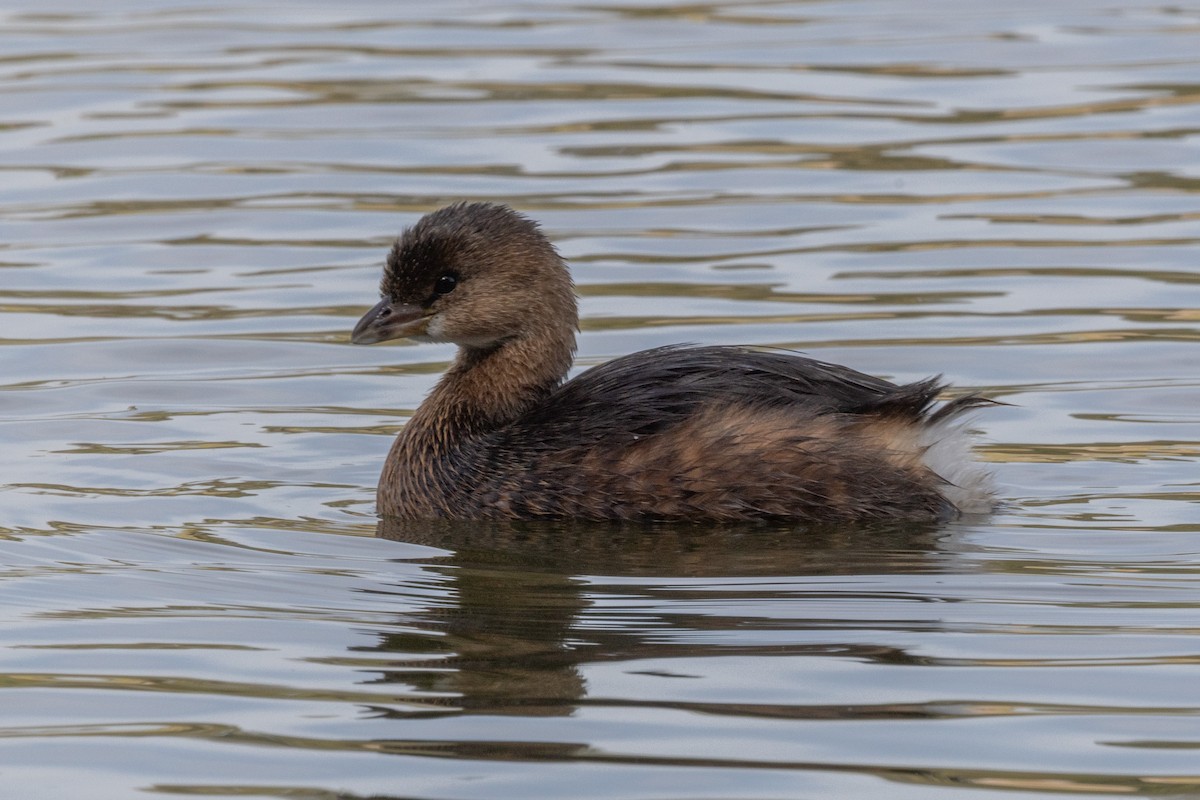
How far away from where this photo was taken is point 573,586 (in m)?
6.61

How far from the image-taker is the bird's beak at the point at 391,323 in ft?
26.1

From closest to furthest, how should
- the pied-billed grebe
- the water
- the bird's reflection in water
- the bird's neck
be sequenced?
the water < the bird's reflection in water < the pied-billed grebe < the bird's neck

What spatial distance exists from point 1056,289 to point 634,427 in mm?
3968

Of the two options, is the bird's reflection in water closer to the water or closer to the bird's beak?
the water

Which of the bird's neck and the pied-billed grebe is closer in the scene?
the pied-billed grebe

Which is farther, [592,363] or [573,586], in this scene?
[592,363]

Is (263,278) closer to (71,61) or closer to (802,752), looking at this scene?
(71,61)

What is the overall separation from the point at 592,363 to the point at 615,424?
2.33 meters

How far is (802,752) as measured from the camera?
16.9 feet

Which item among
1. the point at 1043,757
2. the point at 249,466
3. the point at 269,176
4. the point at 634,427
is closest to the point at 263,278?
the point at 269,176

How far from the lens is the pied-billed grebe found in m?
7.28

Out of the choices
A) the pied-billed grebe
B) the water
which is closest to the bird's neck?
the pied-billed grebe

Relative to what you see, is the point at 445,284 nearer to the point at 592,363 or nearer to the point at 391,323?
the point at 391,323

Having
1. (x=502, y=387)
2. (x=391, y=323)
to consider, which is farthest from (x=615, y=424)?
(x=391, y=323)
